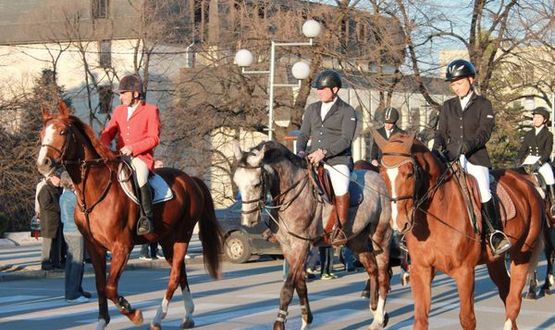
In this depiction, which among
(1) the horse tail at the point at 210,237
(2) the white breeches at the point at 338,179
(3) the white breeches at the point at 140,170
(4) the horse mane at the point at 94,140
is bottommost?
(1) the horse tail at the point at 210,237

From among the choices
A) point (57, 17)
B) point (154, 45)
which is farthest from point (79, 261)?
point (57, 17)

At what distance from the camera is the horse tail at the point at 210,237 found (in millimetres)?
14562

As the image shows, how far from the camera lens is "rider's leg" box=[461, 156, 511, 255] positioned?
10992mm

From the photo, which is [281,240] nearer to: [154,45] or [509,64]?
[509,64]

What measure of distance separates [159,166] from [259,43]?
23.5 metres

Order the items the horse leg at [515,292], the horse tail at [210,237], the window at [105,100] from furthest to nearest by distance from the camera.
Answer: the window at [105,100]
the horse tail at [210,237]
the horse leg at [515,292]

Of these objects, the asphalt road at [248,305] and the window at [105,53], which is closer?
the asphalt road at [248,305]

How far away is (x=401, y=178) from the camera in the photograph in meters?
9.75

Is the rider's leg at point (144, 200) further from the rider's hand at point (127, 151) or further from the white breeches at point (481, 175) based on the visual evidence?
the white breeches at point (481, 175)

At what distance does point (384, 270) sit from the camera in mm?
13992

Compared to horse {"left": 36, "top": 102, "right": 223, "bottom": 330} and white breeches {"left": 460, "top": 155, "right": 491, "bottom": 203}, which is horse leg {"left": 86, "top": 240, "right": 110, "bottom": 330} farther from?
white breeches {"left": 460, "top": 155, "right": 491, "bottom": 203}

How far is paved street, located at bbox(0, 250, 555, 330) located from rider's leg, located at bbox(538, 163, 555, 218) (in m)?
1.55

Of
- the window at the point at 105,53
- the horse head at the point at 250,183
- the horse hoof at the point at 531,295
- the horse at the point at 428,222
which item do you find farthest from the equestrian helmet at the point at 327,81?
the window at the point at 105,53

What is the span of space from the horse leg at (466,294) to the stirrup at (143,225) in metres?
3.93
